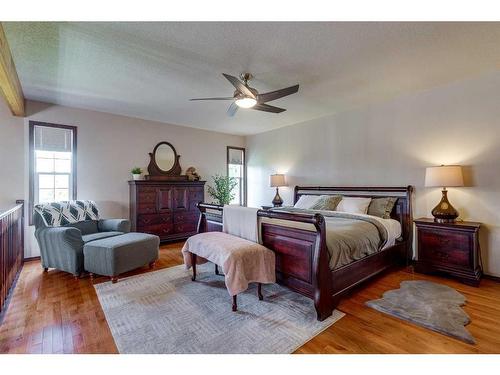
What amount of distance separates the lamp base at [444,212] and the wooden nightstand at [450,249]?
9 centimetres

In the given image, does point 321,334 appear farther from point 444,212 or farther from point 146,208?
point 146,208

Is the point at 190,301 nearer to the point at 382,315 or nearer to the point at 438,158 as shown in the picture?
the point at 382,315

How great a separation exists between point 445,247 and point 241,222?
2735 mm

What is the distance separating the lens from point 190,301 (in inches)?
103

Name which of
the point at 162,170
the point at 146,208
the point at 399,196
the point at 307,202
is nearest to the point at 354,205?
the point at 399,196

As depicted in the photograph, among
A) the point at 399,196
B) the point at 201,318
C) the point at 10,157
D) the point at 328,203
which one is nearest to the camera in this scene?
the point at 201,318

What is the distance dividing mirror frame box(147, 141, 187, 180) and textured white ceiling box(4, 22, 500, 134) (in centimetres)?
148

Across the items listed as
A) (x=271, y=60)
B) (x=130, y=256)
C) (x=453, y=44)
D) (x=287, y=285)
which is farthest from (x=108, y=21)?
(x=453, y=44)

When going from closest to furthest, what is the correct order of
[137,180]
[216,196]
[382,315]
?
1. [382,315]
2. [137,180]
3. [216,196]

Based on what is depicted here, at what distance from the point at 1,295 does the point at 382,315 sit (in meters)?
3.75

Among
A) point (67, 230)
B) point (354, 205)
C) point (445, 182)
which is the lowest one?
point (67, 230)

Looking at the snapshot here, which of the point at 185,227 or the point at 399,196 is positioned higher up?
the point at 399,196

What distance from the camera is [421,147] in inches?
147

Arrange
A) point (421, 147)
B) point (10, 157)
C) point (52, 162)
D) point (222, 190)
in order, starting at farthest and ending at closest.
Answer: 1. point (222, 190)
2. point (52, 162)
3. point (10, 157)
4. point (421, 147)
